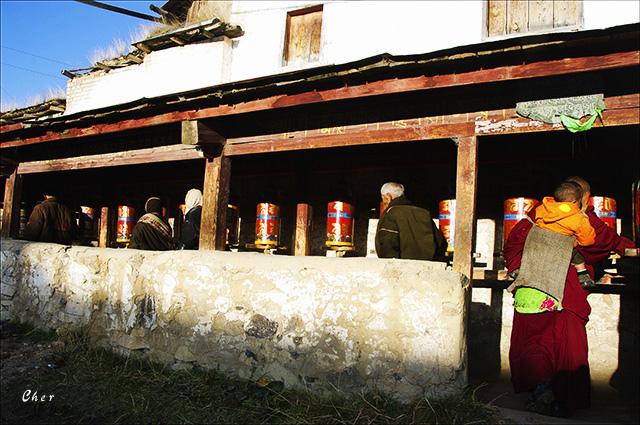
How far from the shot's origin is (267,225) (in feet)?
20.5

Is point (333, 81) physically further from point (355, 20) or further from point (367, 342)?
point (355, 20)

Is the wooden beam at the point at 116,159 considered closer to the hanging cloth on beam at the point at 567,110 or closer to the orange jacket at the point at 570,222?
the hanging cloth on beam at the point at 567,110

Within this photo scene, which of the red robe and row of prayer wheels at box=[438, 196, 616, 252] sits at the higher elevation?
row of prayer wheels at box=[438, 196, 616, 252]

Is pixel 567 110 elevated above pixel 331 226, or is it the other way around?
pixel 567 110

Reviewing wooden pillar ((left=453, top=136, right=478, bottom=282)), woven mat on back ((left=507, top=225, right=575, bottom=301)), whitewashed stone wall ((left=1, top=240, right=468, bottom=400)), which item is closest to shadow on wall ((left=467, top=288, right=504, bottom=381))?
wooden pillar ((left=453, top=136, right=478, bottom=282))

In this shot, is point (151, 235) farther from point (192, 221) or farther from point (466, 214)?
point (466, 214)

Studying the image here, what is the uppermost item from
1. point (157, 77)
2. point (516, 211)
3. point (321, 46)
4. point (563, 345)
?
point (321, 46)

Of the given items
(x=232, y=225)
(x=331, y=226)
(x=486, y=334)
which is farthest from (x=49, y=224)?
(x=486, y=334)

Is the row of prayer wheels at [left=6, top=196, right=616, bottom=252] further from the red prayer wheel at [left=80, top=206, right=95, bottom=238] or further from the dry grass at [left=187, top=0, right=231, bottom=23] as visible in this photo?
→ the dry grass at [left=187, top=0, right=231, bottom=23]

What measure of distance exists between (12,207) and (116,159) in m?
2.64

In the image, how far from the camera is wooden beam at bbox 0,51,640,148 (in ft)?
11.1

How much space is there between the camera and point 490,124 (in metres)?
4.05

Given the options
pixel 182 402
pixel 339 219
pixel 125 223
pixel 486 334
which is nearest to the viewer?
pixel 182 402

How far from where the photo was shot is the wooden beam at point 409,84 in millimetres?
3395
